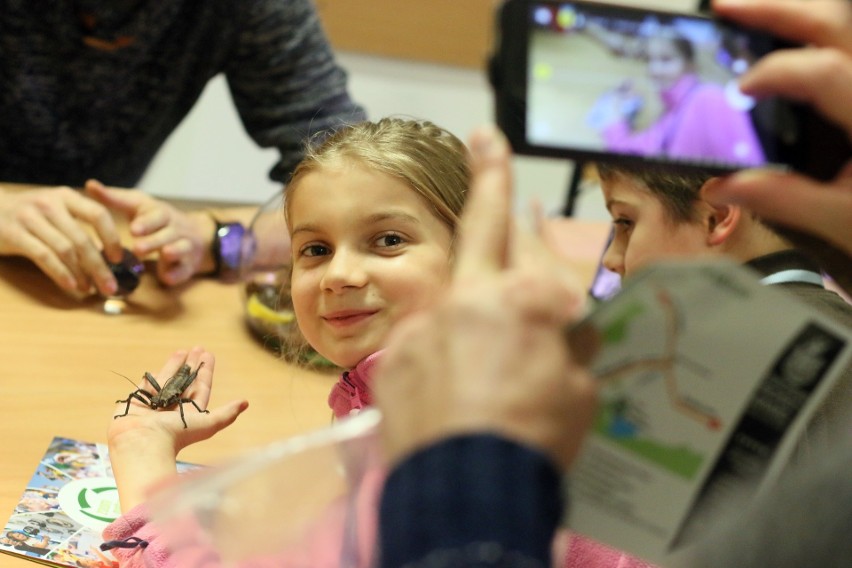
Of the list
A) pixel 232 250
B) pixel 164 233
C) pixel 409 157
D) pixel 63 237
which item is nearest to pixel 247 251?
pixel 232 250

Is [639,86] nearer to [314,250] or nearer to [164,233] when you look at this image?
[314,250]

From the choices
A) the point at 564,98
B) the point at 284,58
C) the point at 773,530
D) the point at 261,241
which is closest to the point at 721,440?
the point at 773,530

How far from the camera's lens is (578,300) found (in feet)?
1.41

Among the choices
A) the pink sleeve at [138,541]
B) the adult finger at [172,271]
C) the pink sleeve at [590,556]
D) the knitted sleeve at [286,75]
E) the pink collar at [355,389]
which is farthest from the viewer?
the knitted sleeve at [286,75]

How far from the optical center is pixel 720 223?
0.91 m

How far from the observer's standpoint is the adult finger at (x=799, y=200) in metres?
0.42

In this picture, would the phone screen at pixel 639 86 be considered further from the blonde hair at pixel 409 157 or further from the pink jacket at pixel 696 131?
the blonde hair at pixel 409 157

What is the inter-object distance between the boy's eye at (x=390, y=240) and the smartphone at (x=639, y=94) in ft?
1.52

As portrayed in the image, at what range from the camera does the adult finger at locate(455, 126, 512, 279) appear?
0.40 meters

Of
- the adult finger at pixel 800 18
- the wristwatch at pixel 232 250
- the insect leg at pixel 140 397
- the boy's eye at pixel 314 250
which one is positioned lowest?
the wristwatch at pixel 232 250

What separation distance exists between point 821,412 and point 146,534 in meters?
0.56

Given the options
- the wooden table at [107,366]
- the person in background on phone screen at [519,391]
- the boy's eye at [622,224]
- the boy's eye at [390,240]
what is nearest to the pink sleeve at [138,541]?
the wooden table at [107,366]

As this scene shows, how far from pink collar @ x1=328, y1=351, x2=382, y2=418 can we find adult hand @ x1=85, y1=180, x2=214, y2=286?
0.46 meters

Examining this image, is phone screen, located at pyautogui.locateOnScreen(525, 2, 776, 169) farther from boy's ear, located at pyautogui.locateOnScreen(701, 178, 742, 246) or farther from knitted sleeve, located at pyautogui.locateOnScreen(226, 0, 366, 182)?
knitted sleeve, located at pyautogui.locateOnScreen(226, 0, 366, 182)
